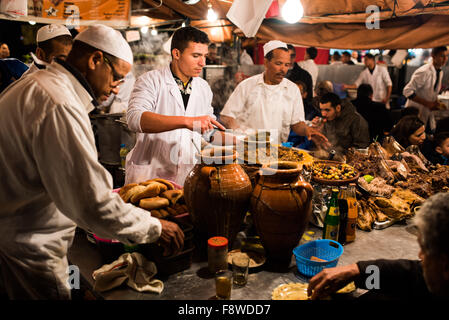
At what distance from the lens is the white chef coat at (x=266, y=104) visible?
14.0 ft

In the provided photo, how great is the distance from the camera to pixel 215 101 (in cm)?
841

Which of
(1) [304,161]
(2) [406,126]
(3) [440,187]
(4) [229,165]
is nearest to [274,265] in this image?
(4) [229,165]

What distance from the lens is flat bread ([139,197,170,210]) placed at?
193 cm

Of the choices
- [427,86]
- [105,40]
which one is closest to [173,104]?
[105,40]

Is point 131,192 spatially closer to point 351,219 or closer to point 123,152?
point 351,219

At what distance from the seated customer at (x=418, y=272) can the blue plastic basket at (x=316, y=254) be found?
0.15m

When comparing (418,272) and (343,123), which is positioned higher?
(343,123)

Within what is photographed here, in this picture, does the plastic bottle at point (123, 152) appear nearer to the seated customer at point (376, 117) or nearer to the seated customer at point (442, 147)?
the seated customer at point (442, 147)

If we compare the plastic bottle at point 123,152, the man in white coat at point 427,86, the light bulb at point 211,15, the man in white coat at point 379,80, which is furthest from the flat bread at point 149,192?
the man in white coat at point 379,80

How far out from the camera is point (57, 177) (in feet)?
4.72

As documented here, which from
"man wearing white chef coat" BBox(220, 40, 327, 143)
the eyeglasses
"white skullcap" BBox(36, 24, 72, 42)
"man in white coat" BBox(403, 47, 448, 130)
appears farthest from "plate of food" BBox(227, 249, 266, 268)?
"man in white coat" BBox(403, 47, 448, 130)

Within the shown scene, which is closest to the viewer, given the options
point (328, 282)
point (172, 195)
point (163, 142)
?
point (328, 282)

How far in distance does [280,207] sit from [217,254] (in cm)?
39
